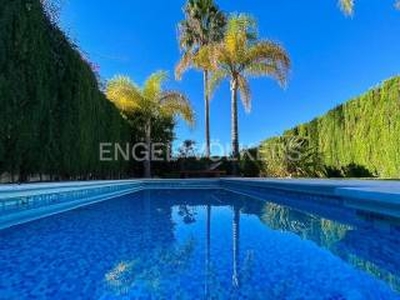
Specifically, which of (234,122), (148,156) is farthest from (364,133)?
(148,156)

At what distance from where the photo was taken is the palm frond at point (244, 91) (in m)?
19.3

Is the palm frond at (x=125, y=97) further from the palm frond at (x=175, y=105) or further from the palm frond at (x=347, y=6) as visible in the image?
the palm frond at (x=347, y=6)

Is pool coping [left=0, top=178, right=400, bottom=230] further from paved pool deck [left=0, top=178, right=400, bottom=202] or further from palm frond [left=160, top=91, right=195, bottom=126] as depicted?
palm frond [left=160, top=91, right=195, bottom=126]

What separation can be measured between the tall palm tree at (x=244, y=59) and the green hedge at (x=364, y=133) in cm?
327

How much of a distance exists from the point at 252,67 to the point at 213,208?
12036 mm

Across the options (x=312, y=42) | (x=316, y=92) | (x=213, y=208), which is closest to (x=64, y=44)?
(x=213, y=208)

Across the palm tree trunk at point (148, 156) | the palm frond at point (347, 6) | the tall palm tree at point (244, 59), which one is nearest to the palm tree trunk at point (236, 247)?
the palm frond at point (347, 6)

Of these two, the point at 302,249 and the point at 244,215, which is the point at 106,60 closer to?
the point at 244,215

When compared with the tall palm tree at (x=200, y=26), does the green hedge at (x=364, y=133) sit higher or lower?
lower

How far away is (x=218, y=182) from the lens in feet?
55.5

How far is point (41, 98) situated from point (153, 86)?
1344 centimetres

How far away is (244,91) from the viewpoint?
762 inches

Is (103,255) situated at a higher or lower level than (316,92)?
lower

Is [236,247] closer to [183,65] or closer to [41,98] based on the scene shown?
[41,98]
